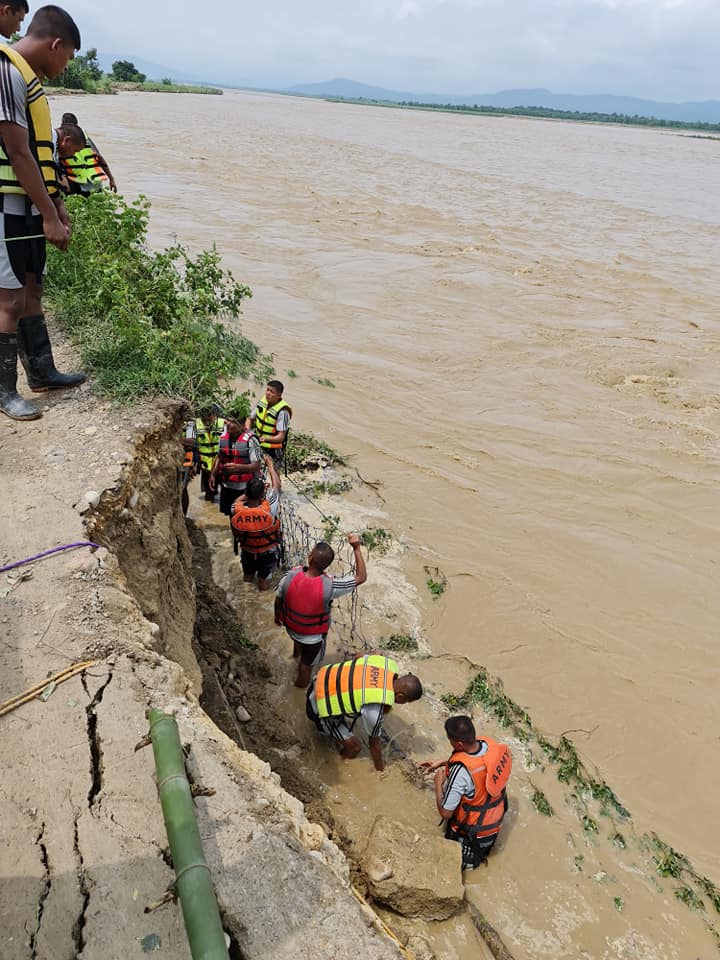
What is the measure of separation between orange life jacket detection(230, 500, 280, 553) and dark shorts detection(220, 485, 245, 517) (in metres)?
0.98

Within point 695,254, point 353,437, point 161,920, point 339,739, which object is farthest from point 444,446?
point 695,254

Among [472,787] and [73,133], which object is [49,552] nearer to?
[472,787]

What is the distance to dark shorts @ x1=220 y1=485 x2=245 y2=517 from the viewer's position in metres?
7.14

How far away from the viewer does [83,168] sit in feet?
23.6

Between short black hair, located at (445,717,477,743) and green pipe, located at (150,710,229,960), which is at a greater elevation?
green pipe, located at (150,710,229,960)

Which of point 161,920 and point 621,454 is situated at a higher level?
point 161,920

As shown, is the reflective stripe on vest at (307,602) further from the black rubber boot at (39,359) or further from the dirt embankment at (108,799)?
the black rubber boot at (39,359)

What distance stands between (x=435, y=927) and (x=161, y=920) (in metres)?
2.21

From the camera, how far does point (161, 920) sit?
2.21m

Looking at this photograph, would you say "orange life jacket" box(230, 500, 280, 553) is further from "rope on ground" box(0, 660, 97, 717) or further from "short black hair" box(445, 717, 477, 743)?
"rope on ground" box(0, 660, 97, 717)

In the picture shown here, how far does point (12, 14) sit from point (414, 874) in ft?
18.2

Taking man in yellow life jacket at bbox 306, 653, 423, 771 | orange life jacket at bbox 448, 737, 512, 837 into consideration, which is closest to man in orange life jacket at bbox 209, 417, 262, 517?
man in yellow life jacket at bbox 306, 653, 423, 771

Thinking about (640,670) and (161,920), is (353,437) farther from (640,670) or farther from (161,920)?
(161,920)

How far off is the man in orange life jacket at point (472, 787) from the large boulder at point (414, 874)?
8.9 inches
